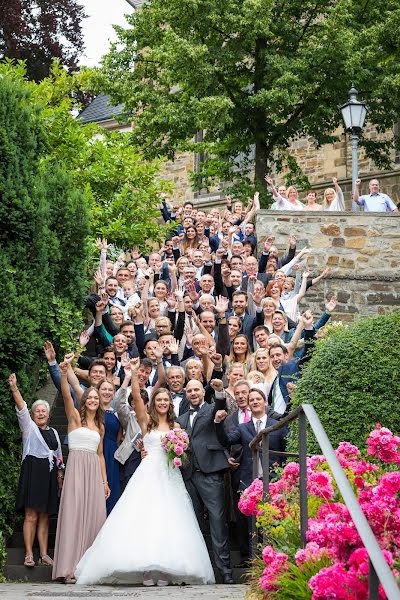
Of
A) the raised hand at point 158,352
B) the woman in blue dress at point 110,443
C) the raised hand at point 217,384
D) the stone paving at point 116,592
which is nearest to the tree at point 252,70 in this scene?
the raised hand at point 158,352

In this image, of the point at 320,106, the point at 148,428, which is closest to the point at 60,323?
the point at 148,428

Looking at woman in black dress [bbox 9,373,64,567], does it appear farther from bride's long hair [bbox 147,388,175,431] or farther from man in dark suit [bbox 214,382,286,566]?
man in dark suit [bbox 214,382,286,566]

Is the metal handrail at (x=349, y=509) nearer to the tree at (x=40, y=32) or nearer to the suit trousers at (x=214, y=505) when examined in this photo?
the suit trousers at (x=214, y=505)

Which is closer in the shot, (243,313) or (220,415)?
(220,415)

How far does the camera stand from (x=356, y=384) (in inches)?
340

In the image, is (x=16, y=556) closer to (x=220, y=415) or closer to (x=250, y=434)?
(x=220, y=415)

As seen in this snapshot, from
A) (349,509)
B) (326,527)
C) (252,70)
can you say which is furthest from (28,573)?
(252,70)

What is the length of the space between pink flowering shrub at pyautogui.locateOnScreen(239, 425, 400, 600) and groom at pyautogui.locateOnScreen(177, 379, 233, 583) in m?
2.51

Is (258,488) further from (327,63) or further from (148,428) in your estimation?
(327,63)

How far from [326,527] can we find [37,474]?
18.6 feet

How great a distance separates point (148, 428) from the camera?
1028 centimetres

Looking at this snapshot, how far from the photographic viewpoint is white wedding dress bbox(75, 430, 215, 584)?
9.34 metres

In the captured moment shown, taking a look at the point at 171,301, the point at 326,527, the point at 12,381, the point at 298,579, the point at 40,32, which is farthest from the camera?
the point at 40,32

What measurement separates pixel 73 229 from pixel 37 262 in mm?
1226
